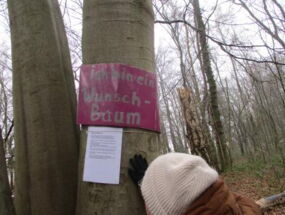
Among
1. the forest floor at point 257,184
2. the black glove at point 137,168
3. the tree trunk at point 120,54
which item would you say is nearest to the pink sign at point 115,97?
the tree trunk at point 120,54

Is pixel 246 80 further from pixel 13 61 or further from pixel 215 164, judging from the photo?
pixel 13 61

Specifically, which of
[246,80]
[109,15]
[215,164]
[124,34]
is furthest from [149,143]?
[246,80]

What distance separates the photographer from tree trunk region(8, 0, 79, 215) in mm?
1766

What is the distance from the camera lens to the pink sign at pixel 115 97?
1.49m

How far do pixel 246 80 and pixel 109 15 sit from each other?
3053 cm

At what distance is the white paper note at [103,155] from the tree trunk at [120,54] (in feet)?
0.10

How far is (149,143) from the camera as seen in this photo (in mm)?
1558

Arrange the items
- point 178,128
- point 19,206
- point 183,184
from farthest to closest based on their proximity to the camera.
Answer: point 178,128 → point 19,206 → point 183,184

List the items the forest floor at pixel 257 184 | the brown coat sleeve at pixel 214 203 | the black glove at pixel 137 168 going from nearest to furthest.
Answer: the brown coat sleeve at pixel 214 203 < the black glove at pixel 137 168 < the forest floor at pixel 257 184

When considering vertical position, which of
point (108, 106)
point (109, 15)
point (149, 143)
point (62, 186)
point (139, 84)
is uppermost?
point (109, 15)

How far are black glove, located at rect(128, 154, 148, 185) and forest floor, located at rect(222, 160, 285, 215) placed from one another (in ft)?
17.4

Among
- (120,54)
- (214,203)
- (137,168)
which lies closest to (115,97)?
(120,54)

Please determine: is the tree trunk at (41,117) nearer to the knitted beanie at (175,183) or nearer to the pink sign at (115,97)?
the pink sign at (115,97)

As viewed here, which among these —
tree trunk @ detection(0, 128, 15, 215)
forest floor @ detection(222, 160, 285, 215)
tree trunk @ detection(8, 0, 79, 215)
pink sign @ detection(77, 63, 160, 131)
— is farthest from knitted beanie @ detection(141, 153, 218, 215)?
forest floor @ detection(222, 160, 285, 215)
